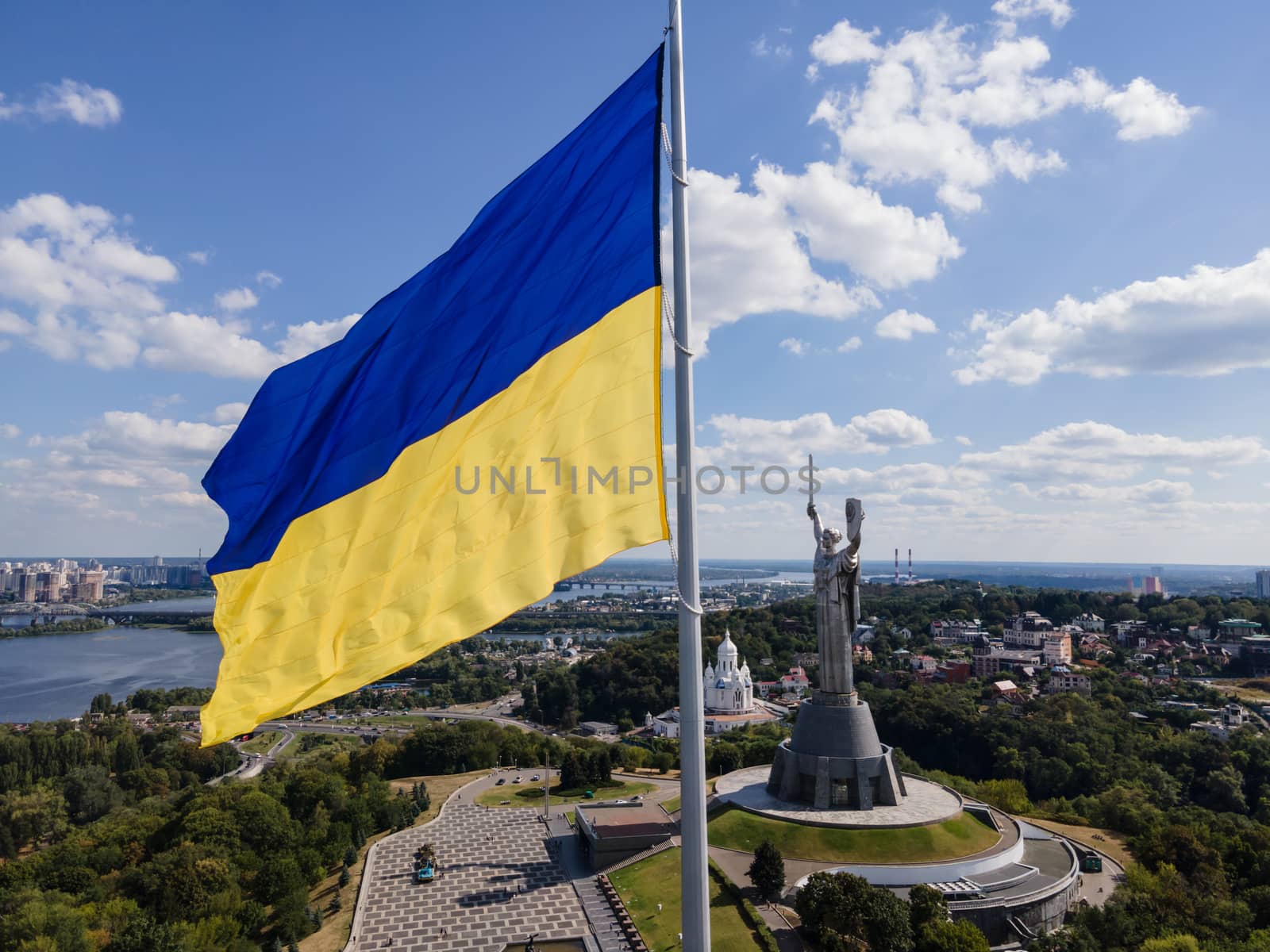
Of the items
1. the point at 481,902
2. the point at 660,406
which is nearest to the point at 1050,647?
the point at 481,902

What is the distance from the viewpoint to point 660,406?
4.99 metres

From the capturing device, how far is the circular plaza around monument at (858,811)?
67.1 feet

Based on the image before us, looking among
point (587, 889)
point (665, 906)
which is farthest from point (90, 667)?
point (665, 906)

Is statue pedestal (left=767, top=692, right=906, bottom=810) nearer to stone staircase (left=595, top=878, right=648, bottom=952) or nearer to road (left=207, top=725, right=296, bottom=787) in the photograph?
stone staircase (left=595, top=878, right=648, bottom=952)

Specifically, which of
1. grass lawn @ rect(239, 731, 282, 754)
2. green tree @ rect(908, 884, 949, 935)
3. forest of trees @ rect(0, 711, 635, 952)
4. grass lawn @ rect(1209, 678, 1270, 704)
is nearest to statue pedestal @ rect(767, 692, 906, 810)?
green tree @ rect(908, 884, 949, 935)

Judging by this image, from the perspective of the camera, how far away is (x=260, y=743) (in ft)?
187

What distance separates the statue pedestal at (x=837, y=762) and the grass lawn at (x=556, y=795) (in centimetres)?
805

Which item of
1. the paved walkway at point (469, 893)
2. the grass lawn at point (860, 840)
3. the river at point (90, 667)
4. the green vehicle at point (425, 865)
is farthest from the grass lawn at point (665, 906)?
the river at point (90, 667)

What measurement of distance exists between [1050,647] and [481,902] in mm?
58340

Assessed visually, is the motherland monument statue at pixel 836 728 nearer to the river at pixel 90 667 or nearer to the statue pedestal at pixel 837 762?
the statue pedestal at pixel 837 762

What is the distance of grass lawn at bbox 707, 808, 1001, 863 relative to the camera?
769 inches

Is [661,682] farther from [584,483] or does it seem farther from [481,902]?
[584,483]

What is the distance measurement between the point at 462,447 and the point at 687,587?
6.22 ft

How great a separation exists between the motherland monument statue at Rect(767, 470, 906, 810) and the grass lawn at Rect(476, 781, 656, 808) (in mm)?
7811
